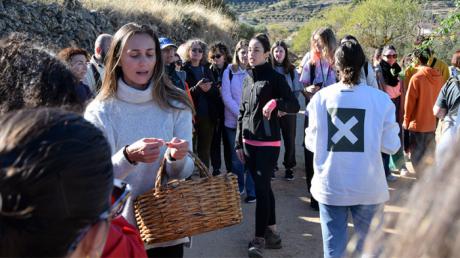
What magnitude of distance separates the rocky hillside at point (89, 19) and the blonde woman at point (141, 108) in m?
3.09

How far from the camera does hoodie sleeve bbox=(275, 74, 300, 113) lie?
4504 millimetres

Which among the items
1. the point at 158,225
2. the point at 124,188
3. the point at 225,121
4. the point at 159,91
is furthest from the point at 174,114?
the point at 225,121

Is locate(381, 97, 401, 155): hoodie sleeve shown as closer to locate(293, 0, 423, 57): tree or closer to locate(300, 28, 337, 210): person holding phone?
locate(300, 28, 337, 210): person holding phone

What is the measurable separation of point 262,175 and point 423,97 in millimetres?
2912

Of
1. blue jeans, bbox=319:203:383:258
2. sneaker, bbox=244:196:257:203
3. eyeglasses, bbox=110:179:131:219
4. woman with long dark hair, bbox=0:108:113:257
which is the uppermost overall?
woman with long dark hair, bbox=0:108:113:257

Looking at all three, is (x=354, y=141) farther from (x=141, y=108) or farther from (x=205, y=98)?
(x=205, y=98)

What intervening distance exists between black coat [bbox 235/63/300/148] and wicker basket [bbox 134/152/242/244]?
6.76 ft

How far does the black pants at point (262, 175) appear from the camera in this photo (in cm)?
442

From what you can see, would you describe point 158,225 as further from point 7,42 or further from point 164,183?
point 7,42

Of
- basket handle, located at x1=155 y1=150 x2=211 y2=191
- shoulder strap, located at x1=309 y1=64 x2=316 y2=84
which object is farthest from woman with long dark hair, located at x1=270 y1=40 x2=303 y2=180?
basket handle, located at x1=155 y1=150 x2=211 y2=191

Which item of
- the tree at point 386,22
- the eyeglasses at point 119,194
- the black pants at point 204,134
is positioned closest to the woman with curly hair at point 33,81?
the eyeglasses at point 119,194

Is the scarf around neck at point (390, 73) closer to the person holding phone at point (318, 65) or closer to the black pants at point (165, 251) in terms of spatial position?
the person holding phone at point (318, 65)

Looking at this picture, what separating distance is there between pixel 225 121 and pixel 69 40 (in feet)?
19.0

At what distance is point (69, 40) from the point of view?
10.7 metres
